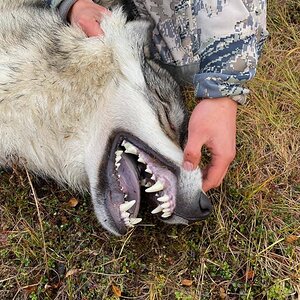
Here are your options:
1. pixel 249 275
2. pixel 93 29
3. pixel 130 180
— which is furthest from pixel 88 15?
pixel 249 275

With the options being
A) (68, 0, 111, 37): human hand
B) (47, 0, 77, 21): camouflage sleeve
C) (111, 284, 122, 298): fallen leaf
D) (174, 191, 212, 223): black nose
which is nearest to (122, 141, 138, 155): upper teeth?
(174, 191, 212, 223): black nose

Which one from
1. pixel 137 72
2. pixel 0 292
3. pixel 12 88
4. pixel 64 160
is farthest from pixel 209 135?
pixel 0 292

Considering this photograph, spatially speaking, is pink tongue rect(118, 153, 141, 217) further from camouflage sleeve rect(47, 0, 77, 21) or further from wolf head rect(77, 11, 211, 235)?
camouflage sleeve rect(47, 0, 77, 21)

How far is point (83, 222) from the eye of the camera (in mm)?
3455

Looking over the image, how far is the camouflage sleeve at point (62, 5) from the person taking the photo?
342 cm

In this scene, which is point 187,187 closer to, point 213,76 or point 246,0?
point 213,76

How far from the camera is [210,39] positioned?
10.7 ft

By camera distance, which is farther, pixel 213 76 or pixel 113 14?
pixel 113 14

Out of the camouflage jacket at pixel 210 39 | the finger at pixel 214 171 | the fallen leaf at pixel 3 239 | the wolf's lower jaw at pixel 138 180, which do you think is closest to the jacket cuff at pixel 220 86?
the camouflage jacket at pixel 210 39

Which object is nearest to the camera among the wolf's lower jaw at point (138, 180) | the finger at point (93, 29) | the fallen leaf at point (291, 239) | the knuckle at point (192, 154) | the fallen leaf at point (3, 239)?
the knuckle at point (192, 154)

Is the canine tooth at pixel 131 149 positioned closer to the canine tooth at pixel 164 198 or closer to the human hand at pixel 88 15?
the canine tooth at pixel 164 198

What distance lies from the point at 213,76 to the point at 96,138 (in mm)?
650

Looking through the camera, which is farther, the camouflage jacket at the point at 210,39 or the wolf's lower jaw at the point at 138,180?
the camouflage jacket at the point at 210,39

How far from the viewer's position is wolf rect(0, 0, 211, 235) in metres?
3.07
